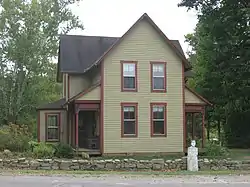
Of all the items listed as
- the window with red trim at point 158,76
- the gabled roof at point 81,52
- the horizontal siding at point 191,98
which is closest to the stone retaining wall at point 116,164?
the window with red trim at point 158,76

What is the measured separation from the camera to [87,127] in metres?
32.1

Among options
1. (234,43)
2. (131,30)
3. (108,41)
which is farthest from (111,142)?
(234,43)

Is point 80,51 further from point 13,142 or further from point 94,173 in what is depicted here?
point 94,173

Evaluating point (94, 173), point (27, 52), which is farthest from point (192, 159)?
point (27, 52)

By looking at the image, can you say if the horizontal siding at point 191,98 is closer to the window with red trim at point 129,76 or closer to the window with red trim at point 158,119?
the window with red trim at point 158,119

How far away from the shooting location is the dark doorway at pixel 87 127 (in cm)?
3092

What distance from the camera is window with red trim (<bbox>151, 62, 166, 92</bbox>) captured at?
2944cm

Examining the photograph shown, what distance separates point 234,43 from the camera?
3319 cm

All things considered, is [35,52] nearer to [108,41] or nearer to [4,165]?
[108,41]

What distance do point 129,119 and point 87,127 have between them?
14.0ft

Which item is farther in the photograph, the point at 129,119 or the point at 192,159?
the point at 129,119

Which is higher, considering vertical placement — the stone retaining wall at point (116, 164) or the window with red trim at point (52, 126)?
the window with red trim at point (52, 126)

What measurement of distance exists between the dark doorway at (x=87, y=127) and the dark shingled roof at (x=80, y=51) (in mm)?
3138

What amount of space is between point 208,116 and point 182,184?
27.4 m
